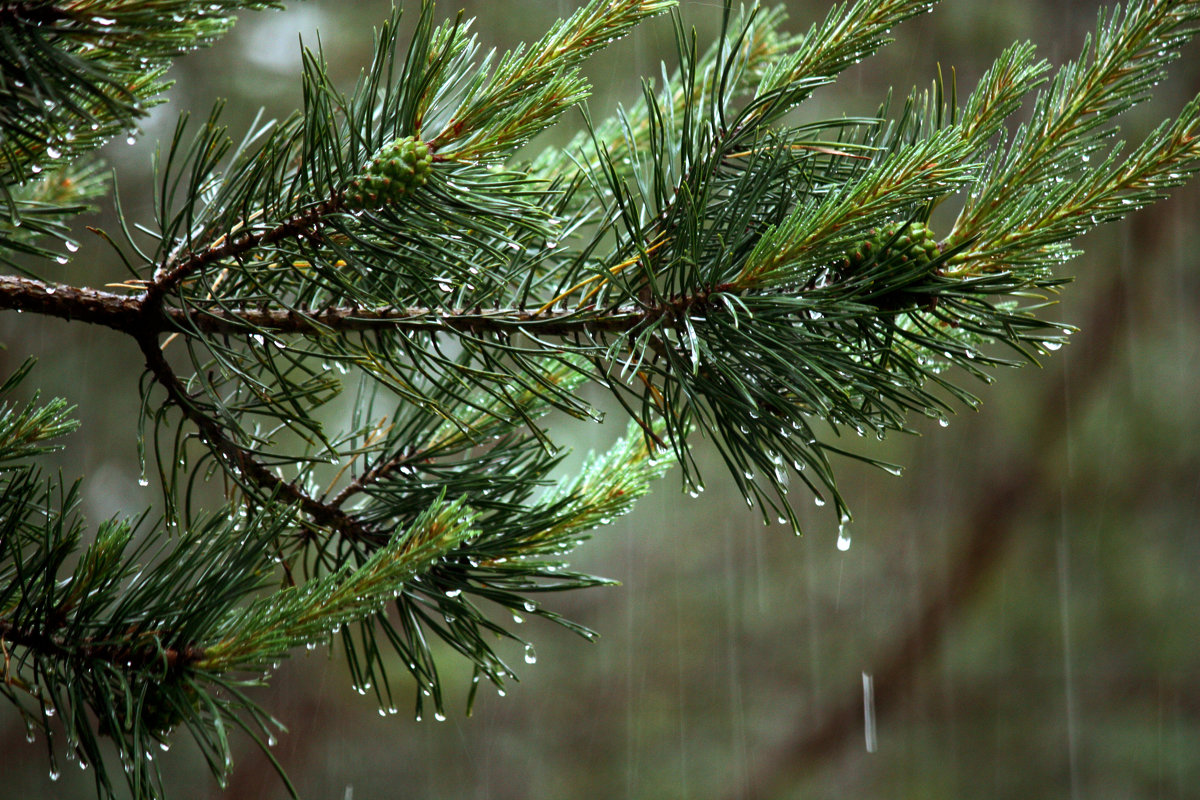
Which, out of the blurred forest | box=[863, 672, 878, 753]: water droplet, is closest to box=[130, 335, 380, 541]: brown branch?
the blurred forest

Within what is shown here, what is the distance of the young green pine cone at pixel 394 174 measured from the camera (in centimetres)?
47

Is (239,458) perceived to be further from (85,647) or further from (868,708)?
(868,708)

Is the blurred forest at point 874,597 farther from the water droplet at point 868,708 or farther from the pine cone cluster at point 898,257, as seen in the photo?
the pine cone cluster at point 898,257

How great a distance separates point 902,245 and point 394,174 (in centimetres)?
28

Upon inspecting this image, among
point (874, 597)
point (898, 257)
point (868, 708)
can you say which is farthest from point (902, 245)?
point (874, 597)

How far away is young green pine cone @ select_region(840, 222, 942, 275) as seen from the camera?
19.9 inches

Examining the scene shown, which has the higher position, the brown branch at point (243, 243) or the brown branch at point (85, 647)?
the brown branch at point (243, 243)

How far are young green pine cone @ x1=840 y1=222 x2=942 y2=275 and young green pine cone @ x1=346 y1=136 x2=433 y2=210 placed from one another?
0.79ft

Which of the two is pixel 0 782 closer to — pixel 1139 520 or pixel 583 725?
pixel 583 725

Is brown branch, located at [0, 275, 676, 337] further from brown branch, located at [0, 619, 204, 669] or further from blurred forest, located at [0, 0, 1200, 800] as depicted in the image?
blurred forest, located at [0, 0, 1200, 800]

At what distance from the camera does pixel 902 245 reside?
1.67 ft

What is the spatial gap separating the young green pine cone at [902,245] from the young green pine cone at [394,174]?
240 mm

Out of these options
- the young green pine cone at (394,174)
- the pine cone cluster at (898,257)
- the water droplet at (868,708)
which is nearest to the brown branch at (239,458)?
the young green pine cone at (394,174)

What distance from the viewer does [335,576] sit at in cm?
48
